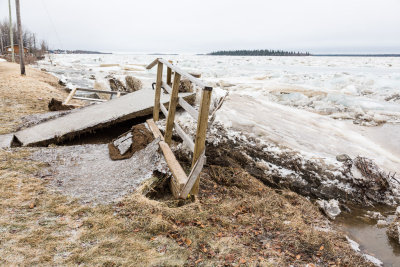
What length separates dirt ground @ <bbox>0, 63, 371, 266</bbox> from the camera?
2.46 m

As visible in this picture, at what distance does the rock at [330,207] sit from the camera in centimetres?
439

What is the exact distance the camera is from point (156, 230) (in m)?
2.87

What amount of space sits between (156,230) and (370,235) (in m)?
3.19

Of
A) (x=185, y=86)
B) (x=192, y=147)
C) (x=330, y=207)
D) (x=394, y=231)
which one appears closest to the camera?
(x=192, y=147)

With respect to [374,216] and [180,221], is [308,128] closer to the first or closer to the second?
[374,216]

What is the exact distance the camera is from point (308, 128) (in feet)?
26.5

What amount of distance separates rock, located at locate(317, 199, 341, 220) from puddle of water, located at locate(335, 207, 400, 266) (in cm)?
8

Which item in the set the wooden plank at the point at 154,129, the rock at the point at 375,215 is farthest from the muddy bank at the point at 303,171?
the wooden plank at the point at 154,129

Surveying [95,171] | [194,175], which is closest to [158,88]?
[95,171]

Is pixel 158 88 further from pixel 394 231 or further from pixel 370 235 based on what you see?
pixel 394 231

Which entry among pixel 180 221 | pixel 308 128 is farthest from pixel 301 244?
pixel 308 128

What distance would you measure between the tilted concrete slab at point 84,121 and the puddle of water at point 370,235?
4.29m

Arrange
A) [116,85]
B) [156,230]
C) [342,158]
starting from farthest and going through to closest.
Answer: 1. [116,85]
2. [342,158]
3. [156,230]

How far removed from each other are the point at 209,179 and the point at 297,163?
2.08 metres
